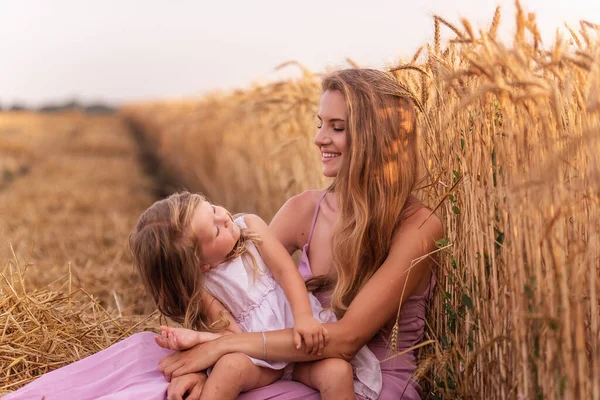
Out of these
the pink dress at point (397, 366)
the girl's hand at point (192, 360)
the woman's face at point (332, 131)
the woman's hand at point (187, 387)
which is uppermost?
the woman's face at point (332, 131)

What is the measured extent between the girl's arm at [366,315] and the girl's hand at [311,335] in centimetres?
2

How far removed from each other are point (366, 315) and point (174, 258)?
2.07 feet

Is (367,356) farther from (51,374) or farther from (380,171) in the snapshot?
(51,374)

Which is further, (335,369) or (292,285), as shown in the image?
(292,285)

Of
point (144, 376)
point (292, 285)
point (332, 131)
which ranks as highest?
point (332, 131)

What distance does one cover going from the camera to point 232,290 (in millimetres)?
2566

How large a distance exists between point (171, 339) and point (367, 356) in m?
0.63

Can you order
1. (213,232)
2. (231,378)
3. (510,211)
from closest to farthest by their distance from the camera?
1. (510,211)
2. (231,378)
3. (213,232)

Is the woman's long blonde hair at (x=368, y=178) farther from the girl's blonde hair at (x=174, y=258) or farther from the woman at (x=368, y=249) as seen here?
the girl's blonde hair at (x=174, y=258)

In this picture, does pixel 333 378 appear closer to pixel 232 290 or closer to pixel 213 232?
pixel 232 290

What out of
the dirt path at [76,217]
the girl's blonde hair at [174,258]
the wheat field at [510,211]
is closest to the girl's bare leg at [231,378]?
the girl's blonde hair at [174,258]

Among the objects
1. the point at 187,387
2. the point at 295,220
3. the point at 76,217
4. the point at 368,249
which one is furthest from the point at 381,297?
the point at 76,217

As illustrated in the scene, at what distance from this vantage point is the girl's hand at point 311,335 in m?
2.30

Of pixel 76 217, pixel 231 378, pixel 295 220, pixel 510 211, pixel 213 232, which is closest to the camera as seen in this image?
pixel 510 211
